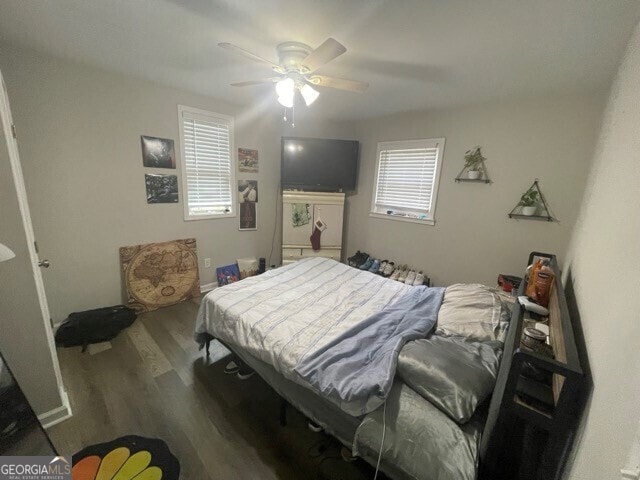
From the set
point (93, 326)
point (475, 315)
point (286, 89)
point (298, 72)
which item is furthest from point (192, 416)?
point (298, 72)

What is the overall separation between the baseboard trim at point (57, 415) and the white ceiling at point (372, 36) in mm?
2299

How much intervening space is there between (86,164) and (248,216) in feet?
5.52

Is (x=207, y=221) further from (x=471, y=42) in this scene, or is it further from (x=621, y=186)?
(x=621, y=186)

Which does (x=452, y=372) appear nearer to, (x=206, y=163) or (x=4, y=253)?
(x=4, y=253)

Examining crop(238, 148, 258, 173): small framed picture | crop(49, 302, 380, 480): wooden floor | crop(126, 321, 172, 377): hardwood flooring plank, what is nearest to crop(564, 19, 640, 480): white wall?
crop(49, 302, 380, 480): wooden floor

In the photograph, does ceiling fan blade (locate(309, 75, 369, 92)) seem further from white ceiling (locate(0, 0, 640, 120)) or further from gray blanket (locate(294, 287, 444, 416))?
gray blanket (locate(294, 287, 444, 416))

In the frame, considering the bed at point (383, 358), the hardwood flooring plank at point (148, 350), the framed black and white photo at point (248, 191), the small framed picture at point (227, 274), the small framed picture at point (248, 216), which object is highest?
the framed black and white photo at point (248, 191)

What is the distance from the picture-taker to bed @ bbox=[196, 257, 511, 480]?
40.3 inches

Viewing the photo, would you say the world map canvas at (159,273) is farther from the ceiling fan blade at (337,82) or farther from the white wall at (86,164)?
the ceiling fan blade at (337,82)

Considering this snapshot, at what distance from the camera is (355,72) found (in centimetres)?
204

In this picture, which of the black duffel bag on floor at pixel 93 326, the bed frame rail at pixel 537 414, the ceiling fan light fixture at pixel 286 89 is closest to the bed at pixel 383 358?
the bed frame rail at pixel 537 414

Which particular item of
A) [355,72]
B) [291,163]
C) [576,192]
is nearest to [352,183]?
[291,163]

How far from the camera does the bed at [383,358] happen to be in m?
1.02

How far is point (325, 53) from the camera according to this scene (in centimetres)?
139
